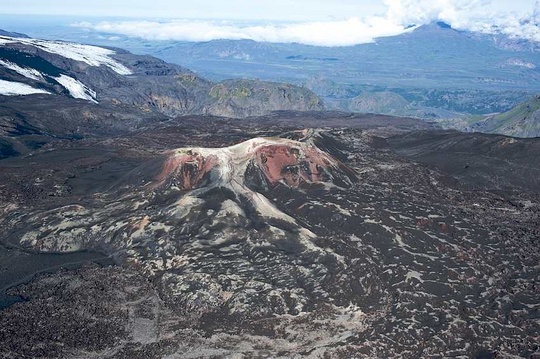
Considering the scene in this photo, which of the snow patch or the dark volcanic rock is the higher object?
the snow patch

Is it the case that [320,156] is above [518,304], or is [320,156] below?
above

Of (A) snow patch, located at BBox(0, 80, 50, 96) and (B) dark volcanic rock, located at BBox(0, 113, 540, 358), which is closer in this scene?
(B) dark volcanic rock, located at BBox(0, 113, 540, 358)

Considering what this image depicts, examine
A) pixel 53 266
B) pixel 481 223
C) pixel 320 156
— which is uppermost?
pixel 320 156

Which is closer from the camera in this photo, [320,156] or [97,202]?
[97,202]

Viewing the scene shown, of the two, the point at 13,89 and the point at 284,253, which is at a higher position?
the point at 13,89

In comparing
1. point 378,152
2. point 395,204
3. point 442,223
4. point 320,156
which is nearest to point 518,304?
point 442,223

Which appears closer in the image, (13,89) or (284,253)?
(284,253)

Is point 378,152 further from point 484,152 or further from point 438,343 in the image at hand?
point 438,343

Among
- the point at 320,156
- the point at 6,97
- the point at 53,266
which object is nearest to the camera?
the point at 53,266

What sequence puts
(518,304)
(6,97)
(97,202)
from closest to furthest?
(518,304) → (97,202) → (6,97)

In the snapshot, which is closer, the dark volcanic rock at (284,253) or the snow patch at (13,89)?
the dark volcanic rock at (284,253)

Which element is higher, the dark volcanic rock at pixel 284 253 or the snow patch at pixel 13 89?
the snow patch at pixel 13 89
